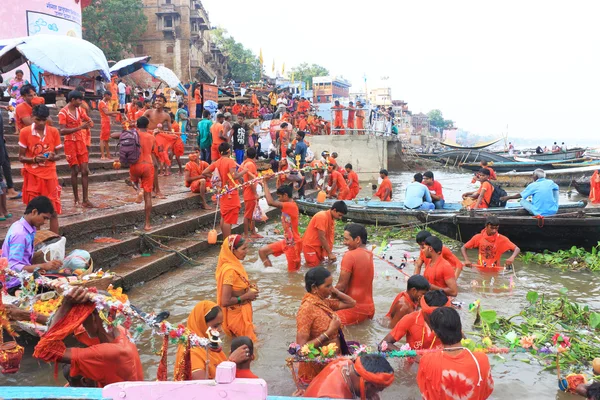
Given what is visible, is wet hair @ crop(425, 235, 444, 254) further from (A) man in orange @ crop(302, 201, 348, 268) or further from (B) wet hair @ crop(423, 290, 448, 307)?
(A) man in orange @ crop(302, 201, 348, 268)

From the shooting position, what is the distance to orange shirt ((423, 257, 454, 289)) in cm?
514

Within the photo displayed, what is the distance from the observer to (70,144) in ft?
24.0

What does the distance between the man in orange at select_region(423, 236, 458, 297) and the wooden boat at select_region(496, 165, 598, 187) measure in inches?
805

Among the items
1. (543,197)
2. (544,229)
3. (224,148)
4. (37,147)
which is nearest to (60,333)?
(37,147)

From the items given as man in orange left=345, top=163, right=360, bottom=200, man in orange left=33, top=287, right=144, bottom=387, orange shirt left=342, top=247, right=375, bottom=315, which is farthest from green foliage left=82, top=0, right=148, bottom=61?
man in orange left=33, top=287, right=144, bottom=387

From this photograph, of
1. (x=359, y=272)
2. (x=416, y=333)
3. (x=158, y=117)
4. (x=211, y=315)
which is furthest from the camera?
(x=158, y=117)

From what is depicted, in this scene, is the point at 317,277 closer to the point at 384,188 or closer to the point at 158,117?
the point at 158,117

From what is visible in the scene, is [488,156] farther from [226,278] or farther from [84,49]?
[226,278]

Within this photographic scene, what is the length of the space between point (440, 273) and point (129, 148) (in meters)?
4.83

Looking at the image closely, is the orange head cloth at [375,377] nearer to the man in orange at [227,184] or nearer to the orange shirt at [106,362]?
the orange shirt at [106,362]

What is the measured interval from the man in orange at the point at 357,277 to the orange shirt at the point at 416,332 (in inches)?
39.4

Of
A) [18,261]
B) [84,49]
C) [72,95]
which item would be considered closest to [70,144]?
[72,95]

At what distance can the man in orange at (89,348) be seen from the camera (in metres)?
2.69

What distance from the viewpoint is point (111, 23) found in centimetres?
3406
